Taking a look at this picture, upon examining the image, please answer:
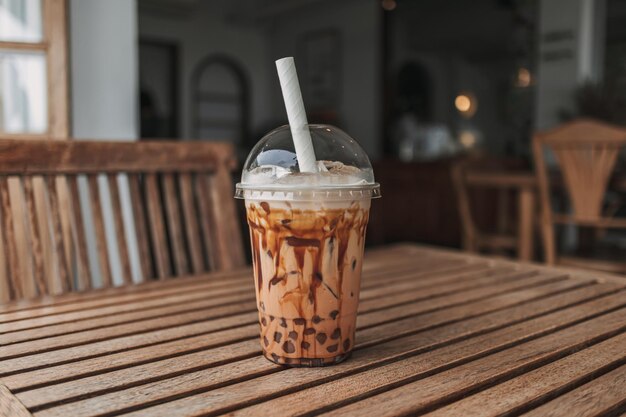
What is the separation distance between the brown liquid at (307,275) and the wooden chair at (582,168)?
2.20 meters

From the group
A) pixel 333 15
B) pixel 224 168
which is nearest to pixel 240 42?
pixel 333 15

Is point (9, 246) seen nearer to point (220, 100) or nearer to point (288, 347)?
point (288, 347)

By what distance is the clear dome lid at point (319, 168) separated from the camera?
0.67 meters

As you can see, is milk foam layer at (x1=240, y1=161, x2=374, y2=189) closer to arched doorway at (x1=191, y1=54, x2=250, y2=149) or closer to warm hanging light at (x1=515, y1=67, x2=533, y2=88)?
warm hanging light at (x1=515, y1=67, x2=533, y2=88)

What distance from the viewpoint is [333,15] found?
7.64 m

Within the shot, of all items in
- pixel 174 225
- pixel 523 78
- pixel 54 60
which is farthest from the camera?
pixel 523 78

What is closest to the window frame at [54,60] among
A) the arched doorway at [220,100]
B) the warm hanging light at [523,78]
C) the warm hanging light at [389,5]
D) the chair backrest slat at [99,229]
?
the chair backrest slat at [99,229]

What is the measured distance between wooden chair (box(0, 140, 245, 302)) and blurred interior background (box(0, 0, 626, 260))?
3.06 feet

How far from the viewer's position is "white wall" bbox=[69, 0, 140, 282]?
83.9 inches

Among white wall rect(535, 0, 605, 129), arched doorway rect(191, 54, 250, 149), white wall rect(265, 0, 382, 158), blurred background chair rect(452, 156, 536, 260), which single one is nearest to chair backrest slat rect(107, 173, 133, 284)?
blurred background chair rect(452, 156, 536, 260)

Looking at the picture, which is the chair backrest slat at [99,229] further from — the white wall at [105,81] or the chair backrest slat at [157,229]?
the white wall at [105,81]

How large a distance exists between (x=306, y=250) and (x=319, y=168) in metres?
0.10

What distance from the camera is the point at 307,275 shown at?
68 cm

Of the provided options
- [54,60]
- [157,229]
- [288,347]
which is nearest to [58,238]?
[157,229]
